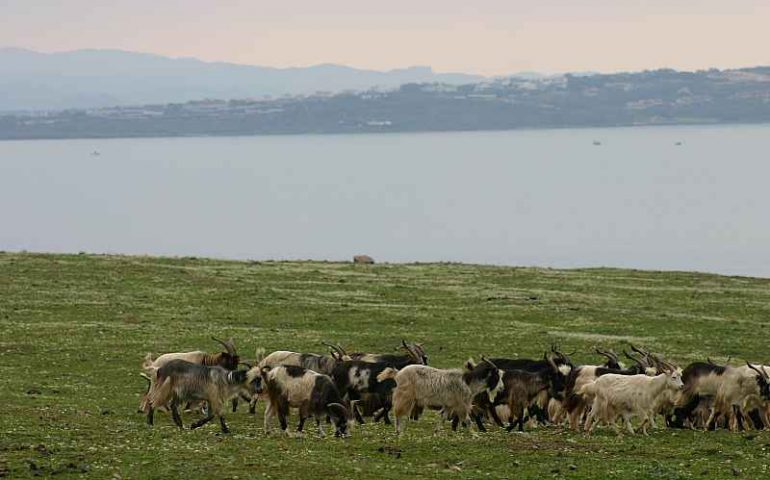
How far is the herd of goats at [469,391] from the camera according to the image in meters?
23.4

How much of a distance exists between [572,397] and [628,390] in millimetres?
1215

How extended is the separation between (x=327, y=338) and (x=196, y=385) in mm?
14350

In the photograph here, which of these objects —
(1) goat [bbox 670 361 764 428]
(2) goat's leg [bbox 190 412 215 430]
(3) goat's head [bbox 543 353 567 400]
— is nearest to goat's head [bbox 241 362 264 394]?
(2) goat's leg [bbox 190 412 215 430]

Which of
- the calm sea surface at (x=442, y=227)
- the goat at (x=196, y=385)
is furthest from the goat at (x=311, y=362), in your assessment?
the calm sea surface at (x=442, y=227)

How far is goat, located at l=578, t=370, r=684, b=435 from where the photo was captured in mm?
23781

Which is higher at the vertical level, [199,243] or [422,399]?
[422,399]

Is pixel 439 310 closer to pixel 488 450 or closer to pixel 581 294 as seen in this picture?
pixel 581 294

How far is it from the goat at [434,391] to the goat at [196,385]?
271 centimetres

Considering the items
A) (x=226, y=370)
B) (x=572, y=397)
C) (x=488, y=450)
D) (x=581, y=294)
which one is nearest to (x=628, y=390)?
(x=572, y=397)

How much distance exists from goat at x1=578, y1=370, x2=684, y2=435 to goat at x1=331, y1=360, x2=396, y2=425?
3.96m

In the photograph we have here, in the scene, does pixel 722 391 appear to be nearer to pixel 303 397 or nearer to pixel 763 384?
pixel 763 384

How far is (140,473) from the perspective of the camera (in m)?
18.8

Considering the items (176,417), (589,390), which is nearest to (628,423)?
(589,390)

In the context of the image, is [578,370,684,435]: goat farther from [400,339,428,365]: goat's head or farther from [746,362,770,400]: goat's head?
[400,339,428,365]: goat's head
